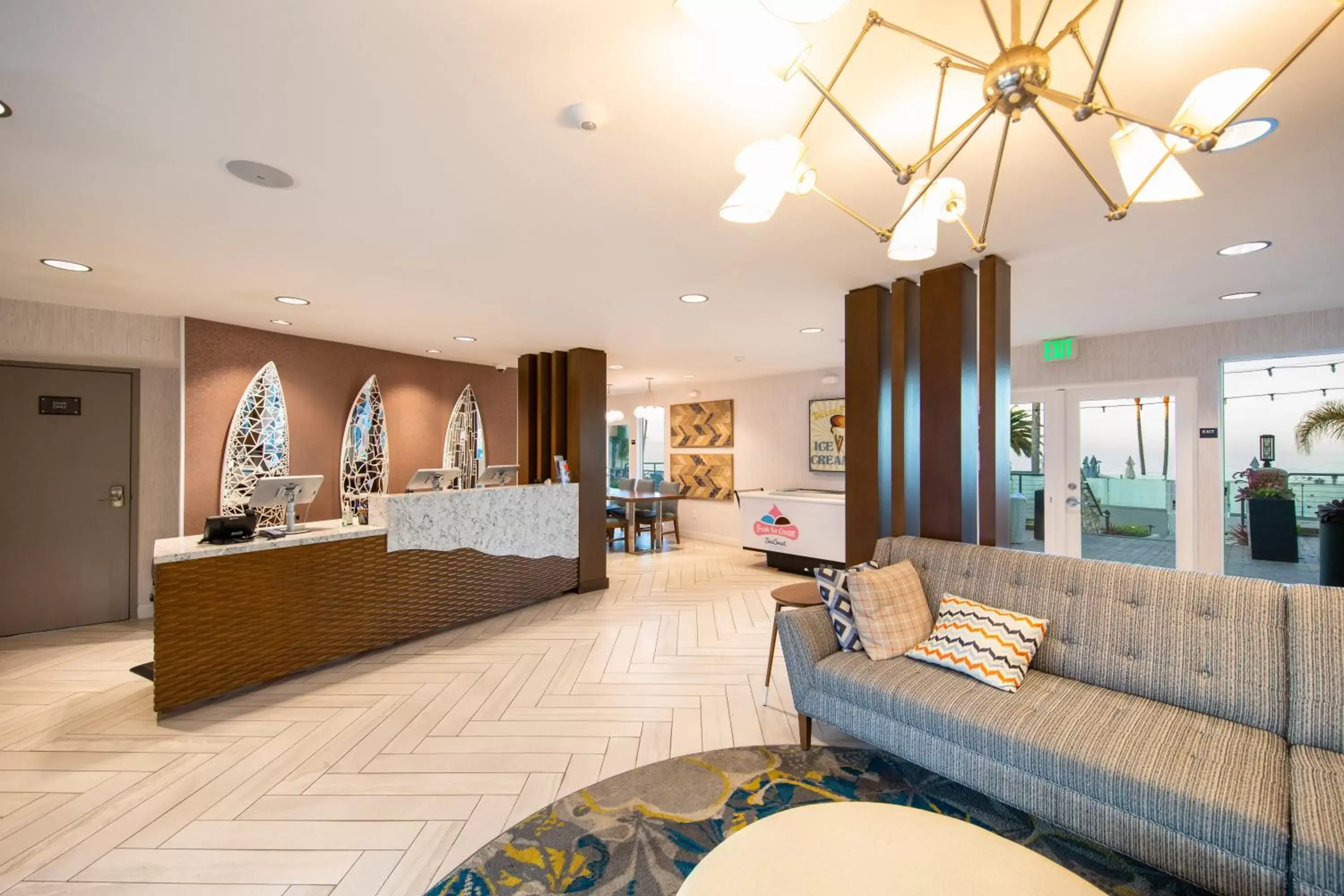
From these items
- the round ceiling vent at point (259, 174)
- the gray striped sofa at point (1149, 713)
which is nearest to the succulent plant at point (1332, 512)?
the gray striped sofa at point (1149, 713)

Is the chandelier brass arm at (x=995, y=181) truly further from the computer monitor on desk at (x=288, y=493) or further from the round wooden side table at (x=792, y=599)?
the computer monitor on desk at (x=288, y=493)

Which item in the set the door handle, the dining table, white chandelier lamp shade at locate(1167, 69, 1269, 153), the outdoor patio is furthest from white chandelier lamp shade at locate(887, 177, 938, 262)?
the dining table

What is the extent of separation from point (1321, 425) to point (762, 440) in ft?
16.7

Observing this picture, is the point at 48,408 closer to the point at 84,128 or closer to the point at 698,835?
the point at 84,128

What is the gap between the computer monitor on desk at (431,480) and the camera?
4.33 metres

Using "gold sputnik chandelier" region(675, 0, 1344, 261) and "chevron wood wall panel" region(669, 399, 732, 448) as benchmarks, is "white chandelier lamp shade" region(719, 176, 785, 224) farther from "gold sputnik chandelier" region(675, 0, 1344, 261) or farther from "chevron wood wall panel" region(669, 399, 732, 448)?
"chevron wood wall panel" region(669, 399, 732, 448)

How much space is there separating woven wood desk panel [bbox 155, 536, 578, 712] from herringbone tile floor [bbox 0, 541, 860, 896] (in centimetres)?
15

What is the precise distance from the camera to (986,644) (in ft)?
7.43

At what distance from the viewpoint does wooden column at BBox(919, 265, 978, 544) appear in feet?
9.79

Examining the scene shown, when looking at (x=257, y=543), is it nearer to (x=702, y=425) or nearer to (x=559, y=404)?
(x=559, y=404)

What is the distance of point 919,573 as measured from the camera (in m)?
2.78

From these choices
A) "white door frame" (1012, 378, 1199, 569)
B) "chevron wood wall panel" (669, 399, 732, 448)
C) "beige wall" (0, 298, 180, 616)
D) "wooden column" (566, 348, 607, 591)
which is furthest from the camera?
Answer: "chevron wood wall panel" (669, 399, 732, 448)

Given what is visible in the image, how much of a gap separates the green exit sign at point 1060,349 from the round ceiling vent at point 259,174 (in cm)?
579

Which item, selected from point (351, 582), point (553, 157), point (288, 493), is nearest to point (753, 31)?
point (553, 157)
